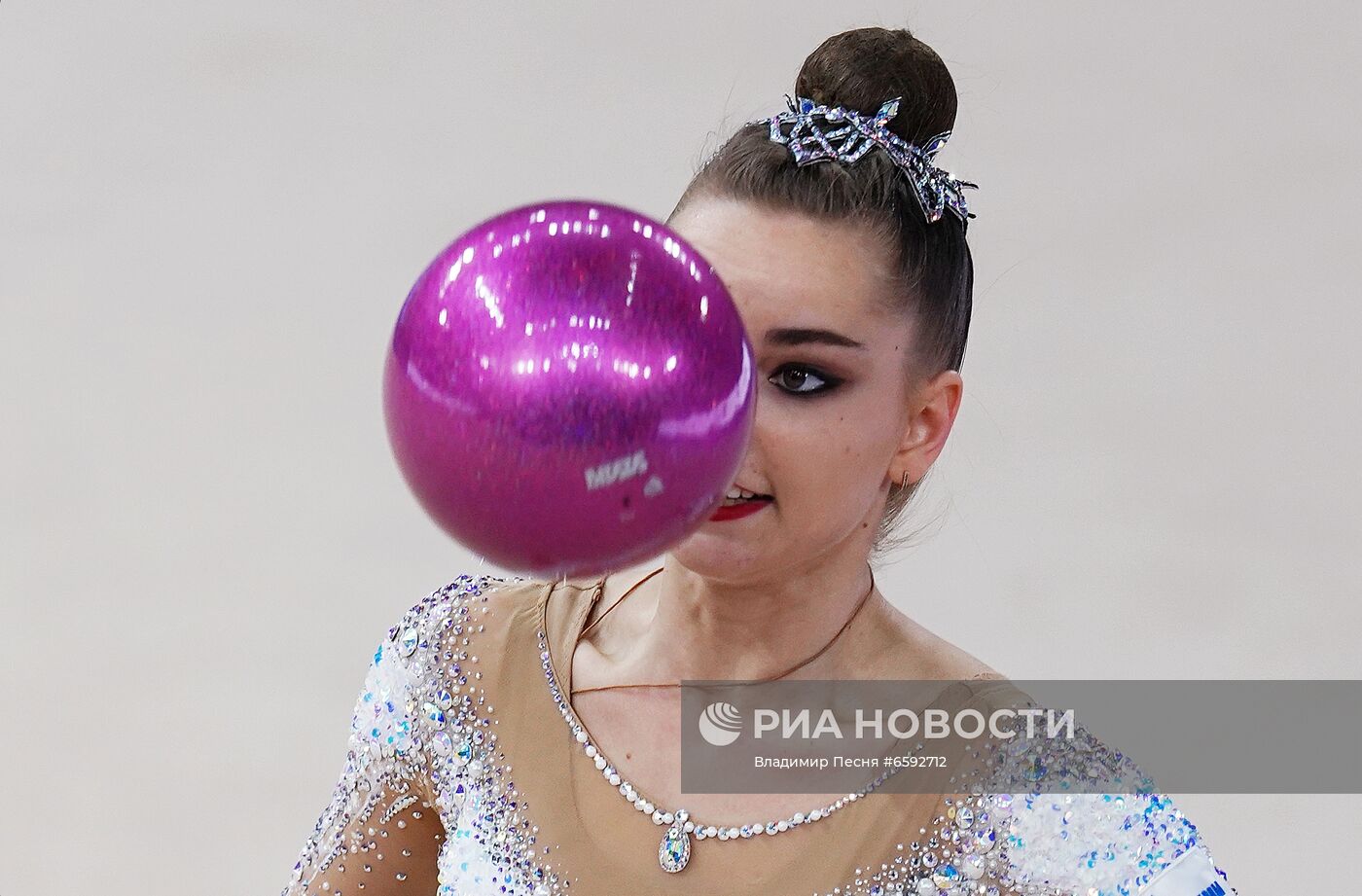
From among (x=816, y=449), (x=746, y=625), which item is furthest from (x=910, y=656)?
(x=816, y=449)

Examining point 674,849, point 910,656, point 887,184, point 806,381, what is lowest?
point 674,849

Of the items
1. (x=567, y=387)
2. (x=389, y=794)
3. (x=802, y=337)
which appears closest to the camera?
(x=567, y=387)

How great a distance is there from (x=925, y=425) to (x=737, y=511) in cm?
13

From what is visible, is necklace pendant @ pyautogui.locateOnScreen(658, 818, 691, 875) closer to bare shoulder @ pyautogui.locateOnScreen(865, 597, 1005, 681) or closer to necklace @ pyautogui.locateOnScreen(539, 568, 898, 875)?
necklace @ pyautogui.locateOnScreen(539, 568, 898, 875)

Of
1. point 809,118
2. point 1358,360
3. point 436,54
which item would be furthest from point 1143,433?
point 809,118

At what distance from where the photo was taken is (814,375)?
0.89 meters

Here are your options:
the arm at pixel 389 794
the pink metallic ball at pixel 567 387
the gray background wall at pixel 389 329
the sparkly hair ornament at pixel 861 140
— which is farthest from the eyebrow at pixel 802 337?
the gray background wall at pixel 389 329

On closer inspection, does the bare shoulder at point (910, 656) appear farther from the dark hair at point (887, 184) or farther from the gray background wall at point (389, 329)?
the gray background wall at point (389, 329)

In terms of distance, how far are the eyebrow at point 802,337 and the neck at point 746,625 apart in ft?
0.53

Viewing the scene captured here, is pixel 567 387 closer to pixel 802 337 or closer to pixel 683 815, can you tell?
pixel 802 337

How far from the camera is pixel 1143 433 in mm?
2514

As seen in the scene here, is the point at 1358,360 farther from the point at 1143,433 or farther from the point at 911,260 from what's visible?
the point at 911,260

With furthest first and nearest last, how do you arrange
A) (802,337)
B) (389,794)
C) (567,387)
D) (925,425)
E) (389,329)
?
(389,329), (389,794), (925,425), (802,337), (567,387)

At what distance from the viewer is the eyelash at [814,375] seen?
2.89ft
